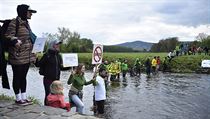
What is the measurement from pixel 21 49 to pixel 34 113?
153 cm

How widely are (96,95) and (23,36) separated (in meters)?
4.69

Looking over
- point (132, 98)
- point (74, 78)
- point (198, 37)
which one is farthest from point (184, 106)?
point (198, 37)

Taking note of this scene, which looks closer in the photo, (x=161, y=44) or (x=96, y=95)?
(x=96, y=95)

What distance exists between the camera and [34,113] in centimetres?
846

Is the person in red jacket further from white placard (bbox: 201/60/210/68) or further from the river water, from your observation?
white placard (bbox: 201/60/210/68)

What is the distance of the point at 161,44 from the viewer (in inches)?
4510

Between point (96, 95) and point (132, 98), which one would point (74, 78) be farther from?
point (132, 98)

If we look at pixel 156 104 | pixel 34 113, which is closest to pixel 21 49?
pixel 34 113

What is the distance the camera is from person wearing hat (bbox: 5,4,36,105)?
29.4ft

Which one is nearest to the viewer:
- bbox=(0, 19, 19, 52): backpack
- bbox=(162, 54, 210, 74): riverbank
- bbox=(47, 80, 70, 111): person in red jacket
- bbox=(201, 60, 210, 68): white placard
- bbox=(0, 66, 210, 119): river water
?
bbox=(0, 19, 19, 52): backpack

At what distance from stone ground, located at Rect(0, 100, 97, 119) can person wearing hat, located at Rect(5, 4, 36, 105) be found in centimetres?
40

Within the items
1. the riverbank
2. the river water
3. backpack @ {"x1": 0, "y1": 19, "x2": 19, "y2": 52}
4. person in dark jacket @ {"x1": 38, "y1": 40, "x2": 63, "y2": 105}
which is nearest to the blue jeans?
person in dark jacket @ {"x1": 38, "y1": 40, "x2": 63, "y2": 105}

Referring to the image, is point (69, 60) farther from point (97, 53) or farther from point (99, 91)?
point (99, 91)

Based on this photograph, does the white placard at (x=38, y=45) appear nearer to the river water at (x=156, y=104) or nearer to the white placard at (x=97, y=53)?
the white placard at (x=97, y=53)
